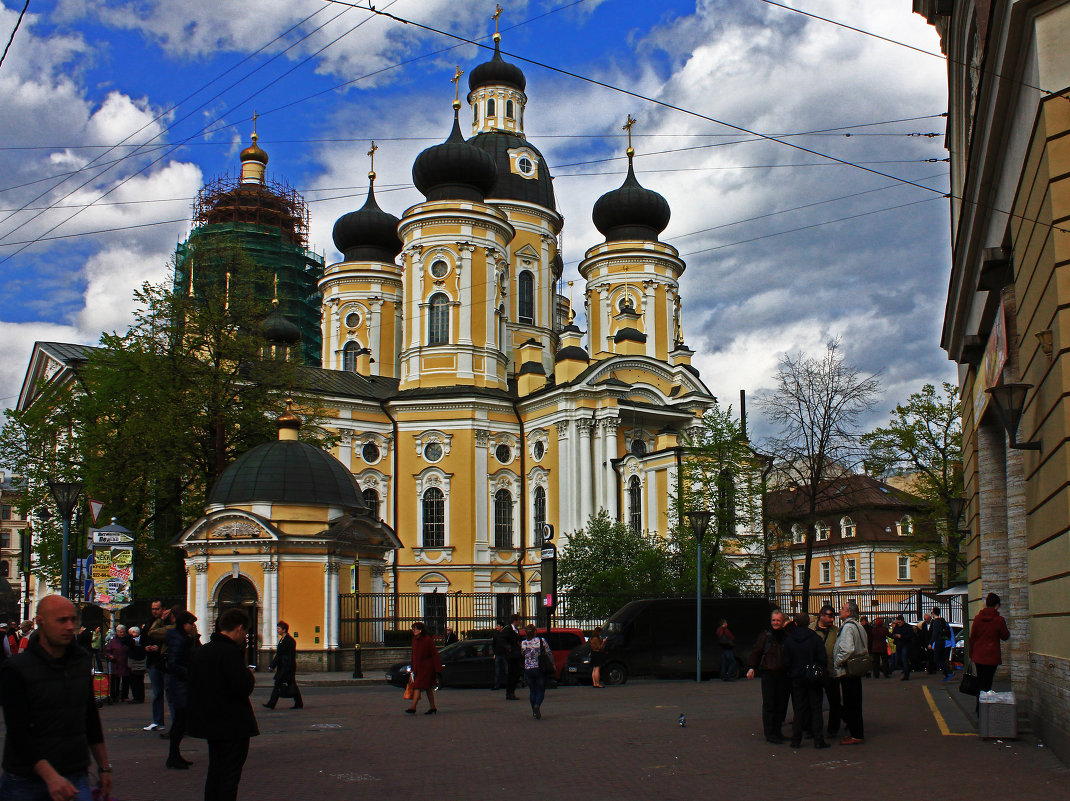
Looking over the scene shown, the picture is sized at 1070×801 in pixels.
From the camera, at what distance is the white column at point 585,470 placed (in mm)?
47500

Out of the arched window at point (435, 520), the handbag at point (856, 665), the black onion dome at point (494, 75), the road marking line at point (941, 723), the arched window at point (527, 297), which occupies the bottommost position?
the road marking line at point (941, 723)

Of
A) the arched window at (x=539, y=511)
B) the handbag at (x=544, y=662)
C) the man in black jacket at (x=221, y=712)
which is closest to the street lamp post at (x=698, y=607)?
the handbag at (x=544, y=662)

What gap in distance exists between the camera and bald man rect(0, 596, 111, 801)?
5.45 metres

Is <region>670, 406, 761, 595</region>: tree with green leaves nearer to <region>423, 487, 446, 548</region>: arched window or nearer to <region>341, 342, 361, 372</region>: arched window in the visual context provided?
<region>423, 487, 446, 548</region>: arched window

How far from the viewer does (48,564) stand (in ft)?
120

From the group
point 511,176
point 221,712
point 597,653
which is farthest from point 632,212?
point 221,712

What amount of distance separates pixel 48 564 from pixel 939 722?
3067 centimetres

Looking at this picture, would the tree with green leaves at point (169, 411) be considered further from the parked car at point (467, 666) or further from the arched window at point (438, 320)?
the arched window at point (438, 320)

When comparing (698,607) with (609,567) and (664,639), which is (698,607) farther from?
(609,567)

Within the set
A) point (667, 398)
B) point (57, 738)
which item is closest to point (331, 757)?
point (57, 738)

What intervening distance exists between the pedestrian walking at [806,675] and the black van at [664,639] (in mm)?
13697

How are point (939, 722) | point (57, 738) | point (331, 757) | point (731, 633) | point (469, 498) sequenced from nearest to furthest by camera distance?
point (57, 738) < point (331, 757) < point (939, 722) < point (731, 633) < point (469, 498)

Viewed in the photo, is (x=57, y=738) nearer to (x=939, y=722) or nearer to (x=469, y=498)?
(x=939, y=722)

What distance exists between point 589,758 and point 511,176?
160ft
